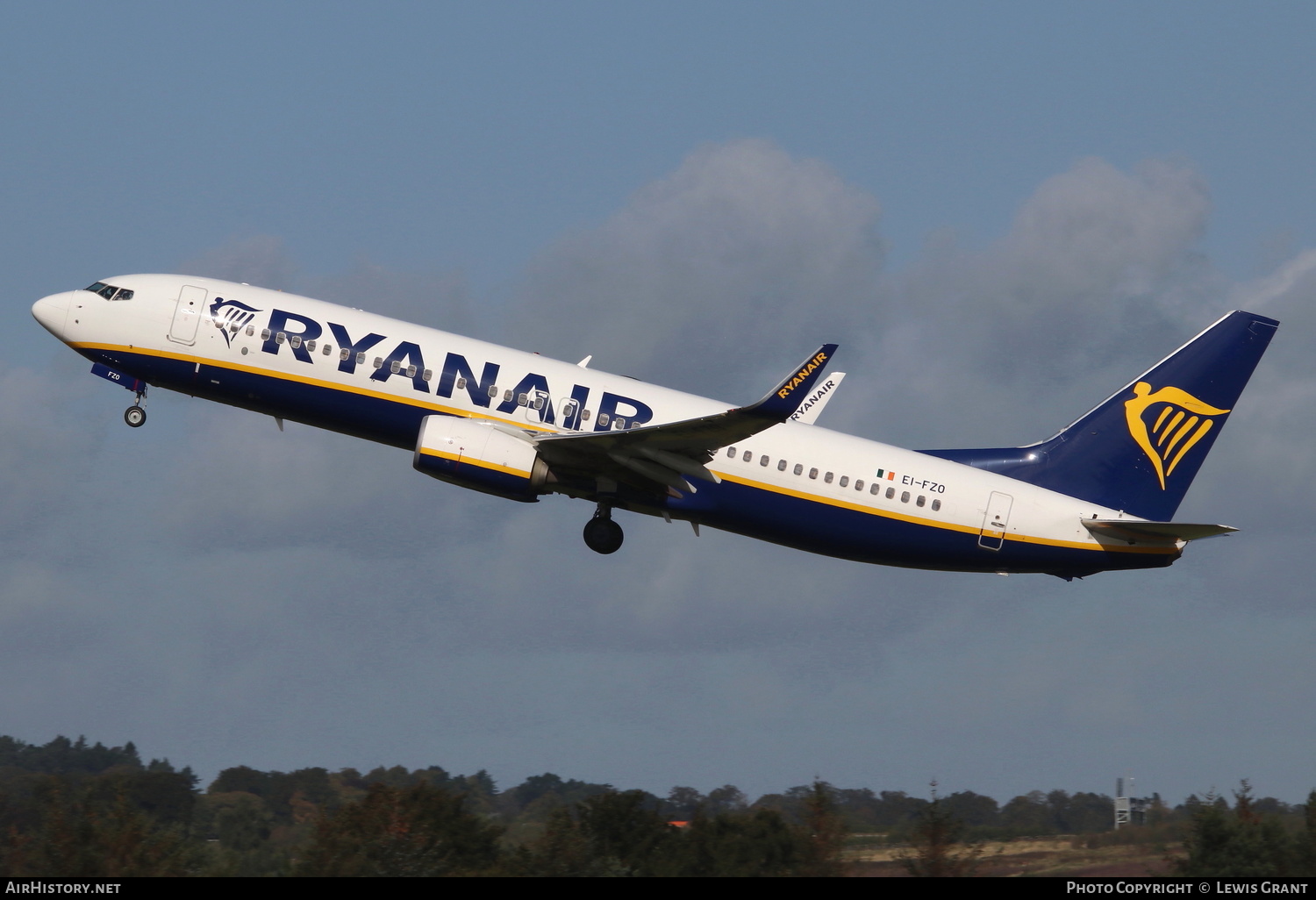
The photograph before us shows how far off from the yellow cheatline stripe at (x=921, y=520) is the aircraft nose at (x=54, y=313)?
62.5 ft

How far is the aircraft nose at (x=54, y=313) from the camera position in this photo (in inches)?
1629

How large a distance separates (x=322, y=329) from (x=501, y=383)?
16.7ft

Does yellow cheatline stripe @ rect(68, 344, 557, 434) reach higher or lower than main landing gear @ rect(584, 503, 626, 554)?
higher

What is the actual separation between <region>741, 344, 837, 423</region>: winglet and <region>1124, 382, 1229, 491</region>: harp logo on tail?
46.3ft

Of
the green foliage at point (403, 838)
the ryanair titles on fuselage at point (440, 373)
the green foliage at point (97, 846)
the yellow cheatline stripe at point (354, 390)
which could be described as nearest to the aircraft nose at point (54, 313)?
the yellow cheatline stripe at point (354, 390)

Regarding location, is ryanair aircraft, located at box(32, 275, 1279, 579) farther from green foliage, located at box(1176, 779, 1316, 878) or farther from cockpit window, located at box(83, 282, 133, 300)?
green foliage, located at box(1176, 779, 1316, 878)

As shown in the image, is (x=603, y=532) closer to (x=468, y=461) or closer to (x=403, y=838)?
(x=468, y=461)

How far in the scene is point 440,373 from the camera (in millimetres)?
39438

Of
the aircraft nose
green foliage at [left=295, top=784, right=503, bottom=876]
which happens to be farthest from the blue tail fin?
the aircraft nose

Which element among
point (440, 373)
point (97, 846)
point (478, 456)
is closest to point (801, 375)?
point (478, 456)

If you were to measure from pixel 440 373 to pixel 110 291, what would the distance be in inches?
398

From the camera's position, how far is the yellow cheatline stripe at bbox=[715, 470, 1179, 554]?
4050cm
